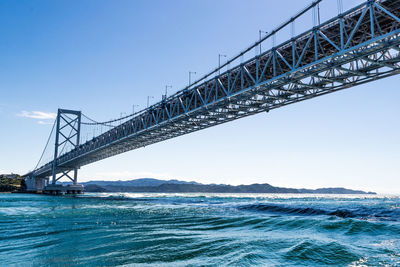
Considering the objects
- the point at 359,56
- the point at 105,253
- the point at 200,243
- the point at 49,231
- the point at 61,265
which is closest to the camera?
the point at 61,265

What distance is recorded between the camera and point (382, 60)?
1669cm

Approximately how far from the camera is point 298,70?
18516 mm

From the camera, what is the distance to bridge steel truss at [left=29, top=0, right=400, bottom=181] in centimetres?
1556

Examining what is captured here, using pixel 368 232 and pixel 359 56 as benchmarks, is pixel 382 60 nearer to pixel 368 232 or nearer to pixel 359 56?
pixel 359 56

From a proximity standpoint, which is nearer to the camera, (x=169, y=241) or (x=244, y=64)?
(x=169, y=241)

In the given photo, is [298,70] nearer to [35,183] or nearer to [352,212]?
[352,212]

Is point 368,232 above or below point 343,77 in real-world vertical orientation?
below

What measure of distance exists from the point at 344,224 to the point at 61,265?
11.9 meters

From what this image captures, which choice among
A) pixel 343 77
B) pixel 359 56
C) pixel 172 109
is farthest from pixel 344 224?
pixel 172 109

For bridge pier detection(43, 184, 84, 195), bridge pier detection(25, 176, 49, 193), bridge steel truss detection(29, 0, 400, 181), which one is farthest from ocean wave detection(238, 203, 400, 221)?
bridge pier detection(25, 176, 49, 193)

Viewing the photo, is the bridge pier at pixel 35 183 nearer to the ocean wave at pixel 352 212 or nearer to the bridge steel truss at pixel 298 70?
the bridge steel truss at pixel 298 70

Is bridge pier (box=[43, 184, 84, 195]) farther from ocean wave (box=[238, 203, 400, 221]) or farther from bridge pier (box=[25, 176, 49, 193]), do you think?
ocean wave (box=[238, 203, 400, 221])

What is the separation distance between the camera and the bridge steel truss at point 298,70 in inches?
613

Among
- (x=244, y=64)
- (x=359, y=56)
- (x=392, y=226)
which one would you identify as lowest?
(x=392, y=226)
